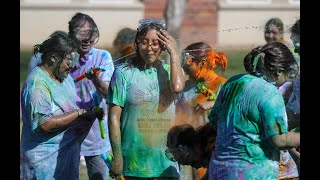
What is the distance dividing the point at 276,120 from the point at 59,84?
1.47 meters

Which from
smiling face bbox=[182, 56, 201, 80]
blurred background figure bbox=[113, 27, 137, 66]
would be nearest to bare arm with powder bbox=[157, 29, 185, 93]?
smiling face bbox=[182, 56, 201, 80]

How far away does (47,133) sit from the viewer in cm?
641

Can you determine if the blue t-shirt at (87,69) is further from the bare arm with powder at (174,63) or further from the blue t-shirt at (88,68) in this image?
the bare arm with powder at (174,63)

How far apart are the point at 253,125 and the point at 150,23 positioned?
993 mm

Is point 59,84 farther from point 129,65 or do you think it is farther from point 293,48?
point 293,48

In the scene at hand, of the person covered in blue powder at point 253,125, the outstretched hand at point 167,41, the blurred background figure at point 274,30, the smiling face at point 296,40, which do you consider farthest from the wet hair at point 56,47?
the smiling face at point 296,40

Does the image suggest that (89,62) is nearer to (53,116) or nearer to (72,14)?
(72,14)

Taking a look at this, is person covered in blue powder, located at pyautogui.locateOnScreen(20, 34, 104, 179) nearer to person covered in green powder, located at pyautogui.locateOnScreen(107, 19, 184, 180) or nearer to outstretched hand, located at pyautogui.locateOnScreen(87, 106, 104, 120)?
outstretched hand, located at pyautogui.locateOnScreen(87, 106, 104, 120)

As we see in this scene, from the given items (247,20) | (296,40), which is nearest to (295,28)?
(296,40)

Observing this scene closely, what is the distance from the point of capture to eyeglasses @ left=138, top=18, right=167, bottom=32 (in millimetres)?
6341

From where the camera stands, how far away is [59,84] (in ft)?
21.1

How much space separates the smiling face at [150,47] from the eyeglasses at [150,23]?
2.1 inches
